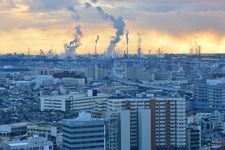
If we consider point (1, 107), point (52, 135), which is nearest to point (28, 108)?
point (1, 107)

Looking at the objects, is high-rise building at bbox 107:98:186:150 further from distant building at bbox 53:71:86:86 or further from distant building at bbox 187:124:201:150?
distant building at bbox 53:71:86:86

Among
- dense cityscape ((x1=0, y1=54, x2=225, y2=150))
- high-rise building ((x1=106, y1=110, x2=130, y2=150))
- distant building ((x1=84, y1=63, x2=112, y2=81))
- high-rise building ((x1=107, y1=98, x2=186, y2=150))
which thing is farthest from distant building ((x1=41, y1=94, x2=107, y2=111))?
distant building ((x1=84, y1=63, x2=112, y2=81))

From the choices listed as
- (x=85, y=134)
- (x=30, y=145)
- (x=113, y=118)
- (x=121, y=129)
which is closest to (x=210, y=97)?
(x=121, y=129)

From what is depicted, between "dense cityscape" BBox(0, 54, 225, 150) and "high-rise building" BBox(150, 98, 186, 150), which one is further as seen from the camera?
"high-rise building" BBox(150, 98, 186, 150)

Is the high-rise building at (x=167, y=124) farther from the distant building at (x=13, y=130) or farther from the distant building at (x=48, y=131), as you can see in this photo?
the distant building at (x=13, y=130)

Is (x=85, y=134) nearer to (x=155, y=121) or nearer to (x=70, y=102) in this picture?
(x=155, y=121)

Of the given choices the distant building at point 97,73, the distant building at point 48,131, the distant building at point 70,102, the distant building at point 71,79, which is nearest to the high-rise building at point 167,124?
the distant building at point 48,131

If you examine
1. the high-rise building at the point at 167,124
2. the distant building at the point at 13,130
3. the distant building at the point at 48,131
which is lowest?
the distant building at the point at 13,130

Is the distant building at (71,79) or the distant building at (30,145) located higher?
the distant building at (30,145)

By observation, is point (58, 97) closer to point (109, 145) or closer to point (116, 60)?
point (109, 145)
